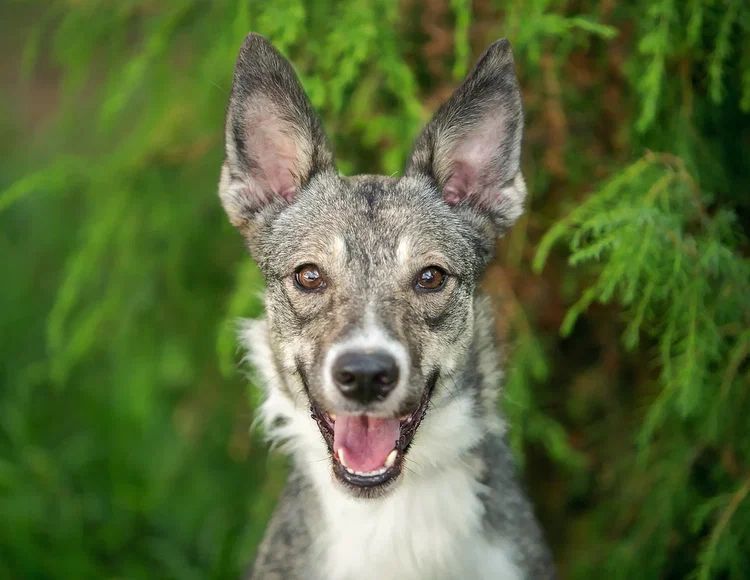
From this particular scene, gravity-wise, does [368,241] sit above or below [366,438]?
above

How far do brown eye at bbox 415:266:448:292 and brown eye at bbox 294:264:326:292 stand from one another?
1.22 feet

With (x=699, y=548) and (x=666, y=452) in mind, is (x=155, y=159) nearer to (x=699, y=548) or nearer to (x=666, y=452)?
(x=666, y=452)

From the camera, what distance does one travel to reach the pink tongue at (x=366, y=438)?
3.36 metres

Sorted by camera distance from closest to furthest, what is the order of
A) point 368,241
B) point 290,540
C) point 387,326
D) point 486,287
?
point 387,326, point 368,241, point 290,540, point 486,287

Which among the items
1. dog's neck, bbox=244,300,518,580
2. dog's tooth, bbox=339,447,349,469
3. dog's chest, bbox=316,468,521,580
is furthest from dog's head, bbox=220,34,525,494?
dog's chest, bbox=316,468,521,580

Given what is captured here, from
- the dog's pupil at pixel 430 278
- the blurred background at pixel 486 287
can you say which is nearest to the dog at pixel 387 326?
the dog's pupil at pixel 430 278

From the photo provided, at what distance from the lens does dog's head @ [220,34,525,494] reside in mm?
3254

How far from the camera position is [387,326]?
3.24m

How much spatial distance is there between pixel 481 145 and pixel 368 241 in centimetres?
69

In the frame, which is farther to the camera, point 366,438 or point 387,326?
point 366,438

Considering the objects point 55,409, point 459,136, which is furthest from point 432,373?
point 55,409

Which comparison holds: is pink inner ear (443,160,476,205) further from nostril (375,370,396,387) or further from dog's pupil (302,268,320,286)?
nostril (375,370,396,387)

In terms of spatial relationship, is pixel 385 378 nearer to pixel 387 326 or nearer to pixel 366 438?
pixel 387 326

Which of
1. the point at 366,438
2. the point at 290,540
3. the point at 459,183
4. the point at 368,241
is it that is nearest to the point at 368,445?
the point at 366,438
